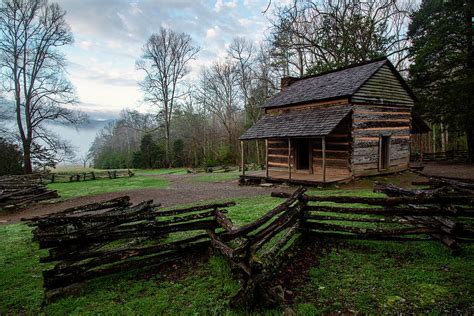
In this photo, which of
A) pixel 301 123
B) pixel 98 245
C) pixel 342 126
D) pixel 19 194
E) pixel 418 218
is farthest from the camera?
pixel 301 123

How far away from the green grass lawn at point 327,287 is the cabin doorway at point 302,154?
10.9 meters

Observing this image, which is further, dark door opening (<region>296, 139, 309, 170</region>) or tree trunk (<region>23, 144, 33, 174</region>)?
tree trunk (<region>23, 144, 33, 174</region>)

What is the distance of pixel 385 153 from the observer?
15.0m

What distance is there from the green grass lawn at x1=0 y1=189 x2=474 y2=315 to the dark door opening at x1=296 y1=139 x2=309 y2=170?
35.8ft

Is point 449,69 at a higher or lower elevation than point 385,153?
higher

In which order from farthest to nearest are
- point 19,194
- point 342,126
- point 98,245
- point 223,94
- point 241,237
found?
point 223,94, point 342,126, point 19,194, point 98,245, point 241,237

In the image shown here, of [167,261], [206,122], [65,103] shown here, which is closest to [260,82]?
[206,122]

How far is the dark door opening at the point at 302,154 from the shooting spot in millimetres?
15680

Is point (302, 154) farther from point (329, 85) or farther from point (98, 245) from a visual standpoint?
point (98, 245)

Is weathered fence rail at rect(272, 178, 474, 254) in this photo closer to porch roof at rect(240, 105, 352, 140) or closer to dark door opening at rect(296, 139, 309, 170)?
porch roof at rect(240, 105, 352, 140)

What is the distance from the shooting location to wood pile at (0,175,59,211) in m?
11.6

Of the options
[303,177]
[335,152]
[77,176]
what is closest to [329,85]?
[335,152]

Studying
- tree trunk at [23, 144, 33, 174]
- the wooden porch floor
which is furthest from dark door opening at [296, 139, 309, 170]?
tree trunk at [23, 144, 33, 174]

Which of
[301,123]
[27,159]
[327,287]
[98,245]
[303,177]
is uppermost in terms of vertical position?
[301,123]
